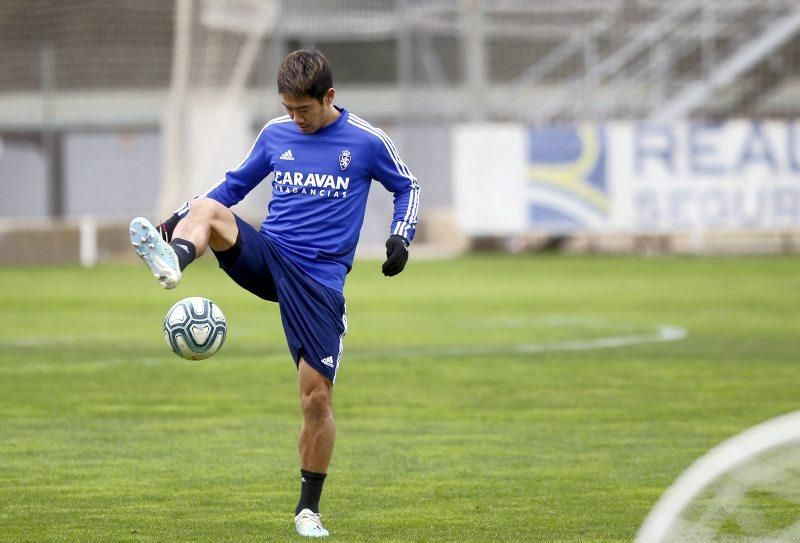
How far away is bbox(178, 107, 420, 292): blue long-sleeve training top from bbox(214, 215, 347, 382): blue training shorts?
0.07 m

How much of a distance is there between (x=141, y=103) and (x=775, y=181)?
55.0ft

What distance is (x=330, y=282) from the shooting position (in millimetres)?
7297

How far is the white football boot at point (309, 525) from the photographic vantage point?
688 cm

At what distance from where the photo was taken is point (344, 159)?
7379mm

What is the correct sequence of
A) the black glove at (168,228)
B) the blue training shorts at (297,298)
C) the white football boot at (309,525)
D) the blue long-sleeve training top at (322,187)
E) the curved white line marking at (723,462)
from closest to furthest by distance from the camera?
the curved white line marking at (723,462)
the white football boot at (309,525)
the black glove at (168,228)
the blue training shorts at (297,298)
the blue long-sleeve training top at (322,187)

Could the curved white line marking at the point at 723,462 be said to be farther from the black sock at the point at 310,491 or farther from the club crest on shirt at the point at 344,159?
the club crest on shirt at the point at 344,159

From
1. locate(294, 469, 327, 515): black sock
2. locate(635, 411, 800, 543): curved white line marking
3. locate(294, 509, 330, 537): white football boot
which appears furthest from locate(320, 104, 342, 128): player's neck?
locate(635, 411, 800, 543): curved white line marking

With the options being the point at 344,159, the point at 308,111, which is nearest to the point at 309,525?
the point at 344,159

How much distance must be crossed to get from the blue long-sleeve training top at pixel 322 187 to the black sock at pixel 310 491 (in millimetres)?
917

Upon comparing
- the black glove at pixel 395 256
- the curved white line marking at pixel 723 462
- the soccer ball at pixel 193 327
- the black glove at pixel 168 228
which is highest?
the black glove at pixel 168 228

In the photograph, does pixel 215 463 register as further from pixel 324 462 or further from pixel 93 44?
pixel 93 44

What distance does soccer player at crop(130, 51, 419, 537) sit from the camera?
7027mm

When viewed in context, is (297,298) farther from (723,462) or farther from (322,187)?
(723,462)

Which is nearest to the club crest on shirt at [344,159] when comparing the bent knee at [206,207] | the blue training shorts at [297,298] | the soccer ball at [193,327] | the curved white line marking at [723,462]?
the blue training shorts at [297,298]
